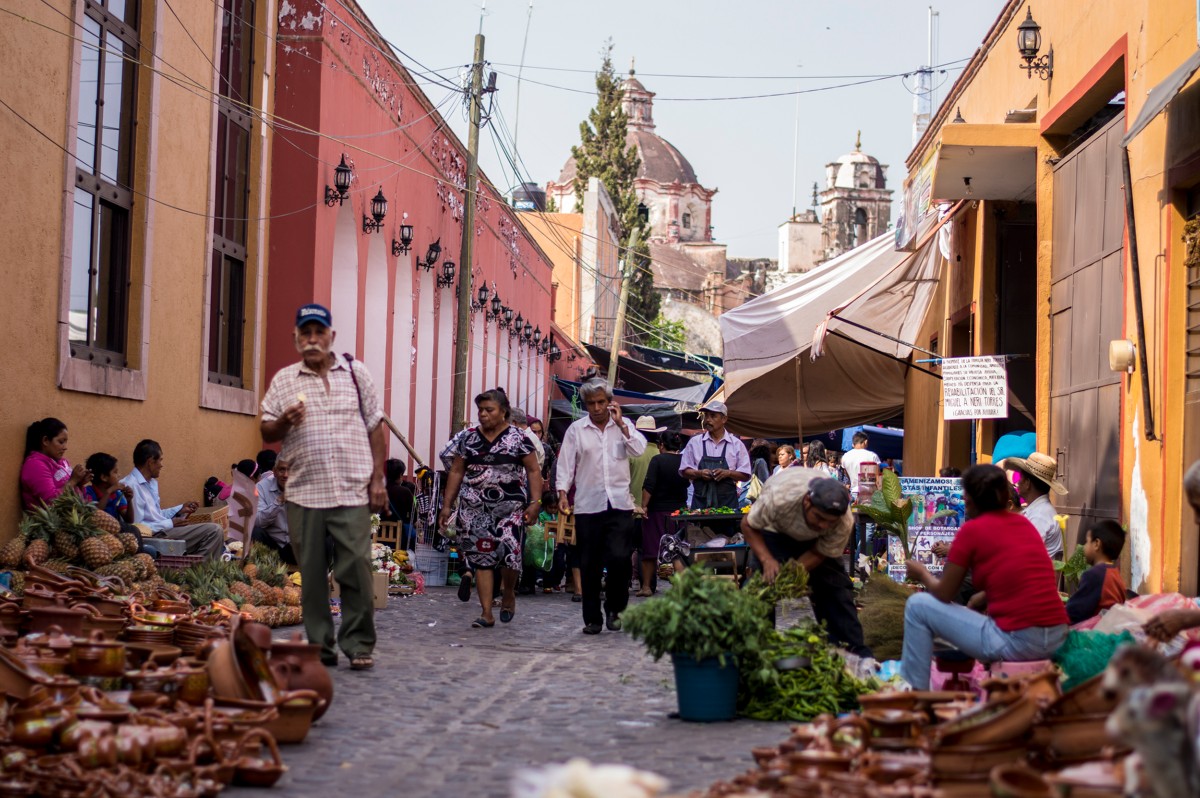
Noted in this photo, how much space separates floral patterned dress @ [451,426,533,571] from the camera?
434 inches

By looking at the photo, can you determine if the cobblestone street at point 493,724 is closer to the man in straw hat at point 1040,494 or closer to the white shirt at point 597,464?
the white shirt at point 597,464

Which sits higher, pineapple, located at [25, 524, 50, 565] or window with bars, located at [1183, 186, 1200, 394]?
window with bars, located at [1183, 186, 1200, 394]

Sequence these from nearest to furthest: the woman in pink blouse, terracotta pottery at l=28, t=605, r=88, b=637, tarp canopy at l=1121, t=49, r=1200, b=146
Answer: terracotta pottery at l=28, t=605, r=88, b=637 < tarp canopy at l=1121, t=49, r=1200, b=146 < the woman in pink blouse

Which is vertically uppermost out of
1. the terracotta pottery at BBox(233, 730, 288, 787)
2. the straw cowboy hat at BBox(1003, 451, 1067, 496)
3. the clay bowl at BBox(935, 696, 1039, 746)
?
the straw cowboy hat at BBox(1003, 451, 1067, 496)

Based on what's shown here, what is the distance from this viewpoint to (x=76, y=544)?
9914 mm

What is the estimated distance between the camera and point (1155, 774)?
334cm

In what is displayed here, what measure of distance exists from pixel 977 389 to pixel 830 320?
2812 mm

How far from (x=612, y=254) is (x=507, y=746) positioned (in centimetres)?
5639

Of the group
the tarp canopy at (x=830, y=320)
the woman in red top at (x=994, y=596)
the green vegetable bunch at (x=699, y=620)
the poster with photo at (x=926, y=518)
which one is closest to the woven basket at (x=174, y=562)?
the green vegetable bunch at (x=699, y=620)

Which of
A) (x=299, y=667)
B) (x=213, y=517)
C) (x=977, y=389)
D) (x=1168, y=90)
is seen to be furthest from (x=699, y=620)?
(x=977, y=389)

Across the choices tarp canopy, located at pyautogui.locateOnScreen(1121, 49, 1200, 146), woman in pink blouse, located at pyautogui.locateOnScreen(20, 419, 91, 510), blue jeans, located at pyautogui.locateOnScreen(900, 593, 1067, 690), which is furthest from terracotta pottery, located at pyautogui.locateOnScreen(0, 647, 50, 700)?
tarp canopy, located at pyautogui.locateOnScreen(1121, 49, 1200, 146)

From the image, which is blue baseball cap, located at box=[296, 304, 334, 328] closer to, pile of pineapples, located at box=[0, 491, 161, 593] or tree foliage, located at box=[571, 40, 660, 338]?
pile of pineapples, located at box=[0, 491, 161, 593]

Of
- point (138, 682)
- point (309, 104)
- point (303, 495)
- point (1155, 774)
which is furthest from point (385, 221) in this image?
point (1155, 774)

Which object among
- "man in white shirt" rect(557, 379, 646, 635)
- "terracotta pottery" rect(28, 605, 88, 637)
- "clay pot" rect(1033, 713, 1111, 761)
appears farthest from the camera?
"man in white shirt" rect(557, 379, 646, 635)
